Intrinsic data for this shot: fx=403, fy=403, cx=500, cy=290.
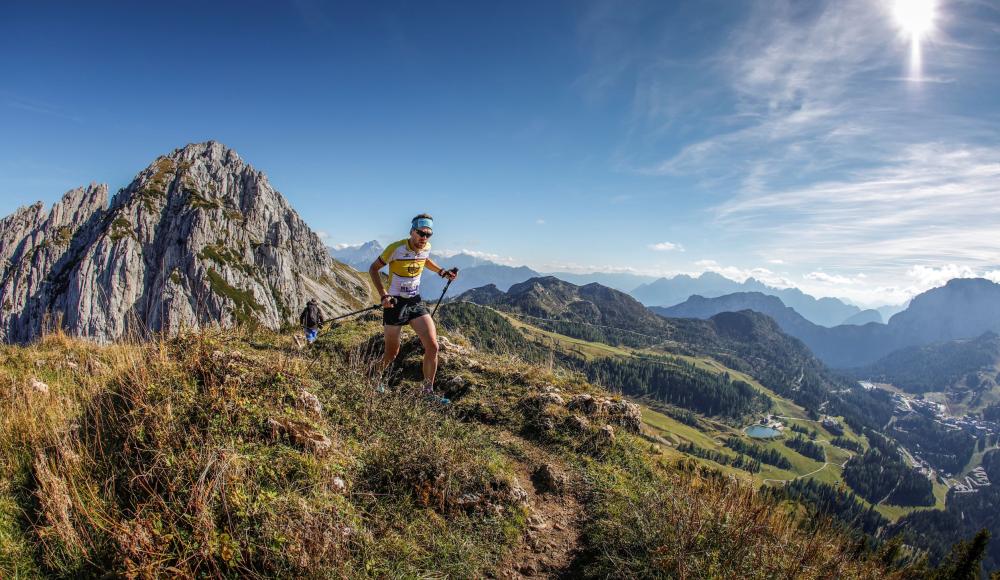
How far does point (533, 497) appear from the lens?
6.74m

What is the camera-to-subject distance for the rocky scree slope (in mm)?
106750

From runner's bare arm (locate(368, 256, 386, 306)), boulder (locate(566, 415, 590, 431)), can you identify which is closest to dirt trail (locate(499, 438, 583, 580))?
boulder (locate(566, 415, 590, 431))

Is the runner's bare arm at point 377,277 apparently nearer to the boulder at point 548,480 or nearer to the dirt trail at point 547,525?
the dirt trail at point 547,525

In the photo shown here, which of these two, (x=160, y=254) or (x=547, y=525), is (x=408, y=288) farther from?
(x=160, y=254)

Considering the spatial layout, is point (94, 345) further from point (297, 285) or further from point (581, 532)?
point (297, 285)

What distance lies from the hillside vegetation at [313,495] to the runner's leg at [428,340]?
54.9 inches

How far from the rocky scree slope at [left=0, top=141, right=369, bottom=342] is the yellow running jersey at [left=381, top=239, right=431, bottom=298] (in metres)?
92.4

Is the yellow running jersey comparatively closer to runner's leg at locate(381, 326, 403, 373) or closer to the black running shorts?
the black running shorts

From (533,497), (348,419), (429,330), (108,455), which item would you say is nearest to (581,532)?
(533,497)

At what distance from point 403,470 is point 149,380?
3.52 metres

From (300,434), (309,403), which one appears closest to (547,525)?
(300,434)

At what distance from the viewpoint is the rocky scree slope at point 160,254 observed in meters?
107

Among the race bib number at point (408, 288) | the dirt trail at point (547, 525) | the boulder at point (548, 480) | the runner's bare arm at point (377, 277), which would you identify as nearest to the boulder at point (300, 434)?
the dirt trail at point (547, 525)

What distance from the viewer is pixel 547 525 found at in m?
6.11
